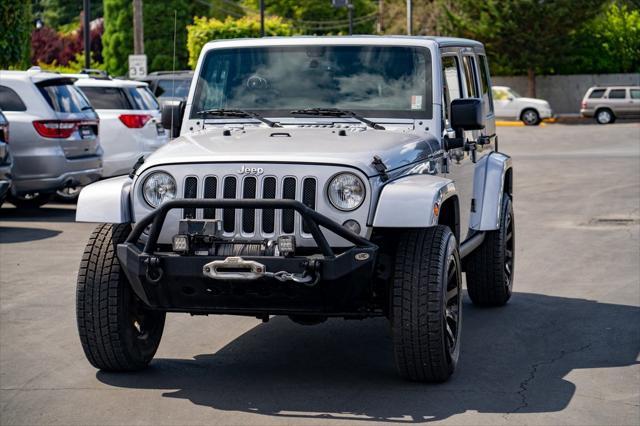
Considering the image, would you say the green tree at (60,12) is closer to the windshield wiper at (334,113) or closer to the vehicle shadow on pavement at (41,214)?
the vehicle shadow on pavement at (41,214)

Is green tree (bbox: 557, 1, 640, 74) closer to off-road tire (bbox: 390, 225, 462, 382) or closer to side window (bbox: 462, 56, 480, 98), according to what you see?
side window (bbox: 462, 56, 480, 98)

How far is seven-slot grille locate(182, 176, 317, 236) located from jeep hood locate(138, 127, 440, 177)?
0.11m

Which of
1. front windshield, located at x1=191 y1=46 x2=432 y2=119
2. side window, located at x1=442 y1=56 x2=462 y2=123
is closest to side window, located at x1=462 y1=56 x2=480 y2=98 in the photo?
side window, located at x1=442 y1=56 x2=462 y2=123

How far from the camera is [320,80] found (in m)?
8.55

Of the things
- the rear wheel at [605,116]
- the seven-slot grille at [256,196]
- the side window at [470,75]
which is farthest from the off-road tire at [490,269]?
the rear wheel at [605,116]

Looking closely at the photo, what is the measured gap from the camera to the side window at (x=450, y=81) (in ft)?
28.4

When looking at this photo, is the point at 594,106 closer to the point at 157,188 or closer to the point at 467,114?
the point at 467,114

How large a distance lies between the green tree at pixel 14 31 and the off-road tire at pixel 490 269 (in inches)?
819

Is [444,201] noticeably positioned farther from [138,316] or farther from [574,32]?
[574,32]

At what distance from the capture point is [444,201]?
781 cm

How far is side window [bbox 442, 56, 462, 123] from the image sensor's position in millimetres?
8655

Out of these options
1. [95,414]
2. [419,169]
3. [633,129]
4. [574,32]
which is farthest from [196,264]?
[574,32]

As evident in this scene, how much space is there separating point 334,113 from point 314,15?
8037cm

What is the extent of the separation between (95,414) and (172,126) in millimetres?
2578
